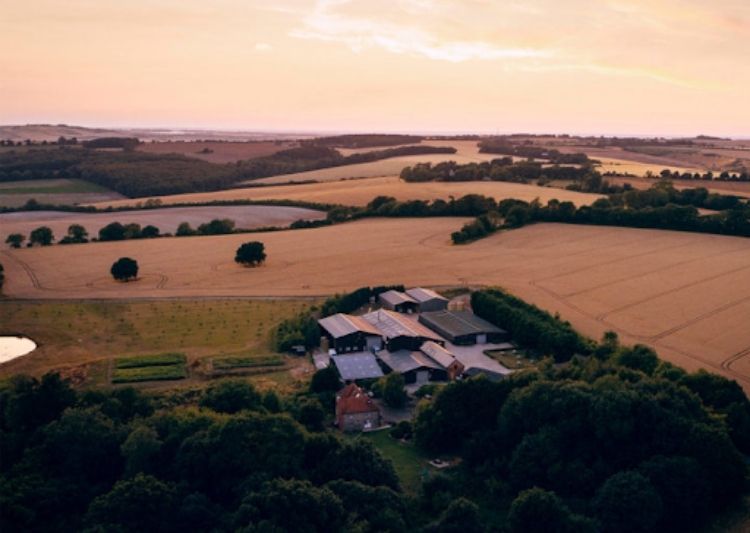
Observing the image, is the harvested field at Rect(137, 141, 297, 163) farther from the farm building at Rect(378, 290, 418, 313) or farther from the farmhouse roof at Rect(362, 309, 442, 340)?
the farmhouse roof at Rect(362, 309, 442, 340)

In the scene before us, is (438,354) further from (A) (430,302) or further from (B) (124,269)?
(B) (124,269)

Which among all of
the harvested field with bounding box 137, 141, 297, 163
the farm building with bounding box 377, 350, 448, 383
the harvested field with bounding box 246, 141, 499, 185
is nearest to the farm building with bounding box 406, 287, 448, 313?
the farm building with bounding box 377, 350, 448, 383

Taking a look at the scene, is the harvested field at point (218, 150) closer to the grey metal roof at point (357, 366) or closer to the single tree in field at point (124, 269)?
the single tree in field at point (124, 269)

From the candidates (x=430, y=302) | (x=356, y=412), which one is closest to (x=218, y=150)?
(x=430, y=302)

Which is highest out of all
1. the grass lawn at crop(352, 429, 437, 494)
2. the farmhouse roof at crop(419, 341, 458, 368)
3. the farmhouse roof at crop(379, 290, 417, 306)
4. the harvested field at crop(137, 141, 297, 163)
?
the harvested field at crop(137, 141, 297, 163)

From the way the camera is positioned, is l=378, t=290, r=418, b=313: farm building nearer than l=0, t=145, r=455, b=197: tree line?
Yes

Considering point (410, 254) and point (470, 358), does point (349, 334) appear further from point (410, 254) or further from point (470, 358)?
point (410, 254)

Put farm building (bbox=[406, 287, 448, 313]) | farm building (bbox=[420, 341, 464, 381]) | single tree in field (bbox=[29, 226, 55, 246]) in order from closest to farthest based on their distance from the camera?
farm building (bbox=[420, 341, 464, 381]), farm building (bbox=[406, 287, 448, 313]), single tree in field (bbox=[29, 226, 55, 246])
